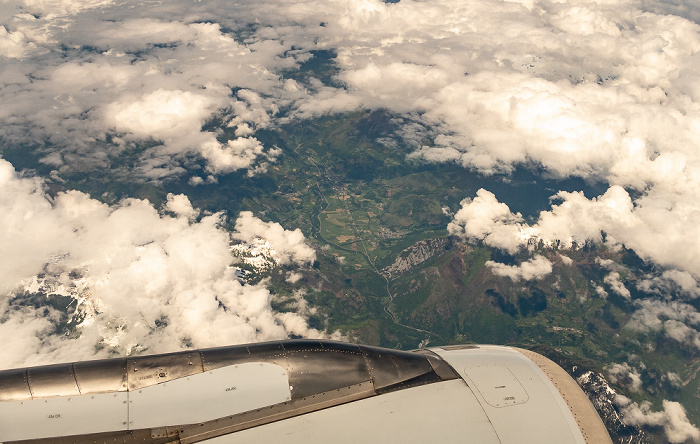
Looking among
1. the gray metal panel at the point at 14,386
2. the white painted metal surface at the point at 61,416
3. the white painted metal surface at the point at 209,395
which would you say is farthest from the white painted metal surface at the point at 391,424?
the gray metal panel at the point at 14,386

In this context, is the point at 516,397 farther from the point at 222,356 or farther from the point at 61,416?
the point at 61,416

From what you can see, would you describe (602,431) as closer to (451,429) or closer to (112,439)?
(451,429)

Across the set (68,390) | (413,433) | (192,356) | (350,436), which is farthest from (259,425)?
(68,390)

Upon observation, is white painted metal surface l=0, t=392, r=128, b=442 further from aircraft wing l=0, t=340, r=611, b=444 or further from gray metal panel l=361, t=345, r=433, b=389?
gray metal panel l=361, t=345, r=433, b=389

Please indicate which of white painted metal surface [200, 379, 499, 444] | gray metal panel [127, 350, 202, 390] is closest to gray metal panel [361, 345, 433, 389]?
white painted metal surface [200, 379, 499, 444]

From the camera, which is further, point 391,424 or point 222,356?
point 222,356

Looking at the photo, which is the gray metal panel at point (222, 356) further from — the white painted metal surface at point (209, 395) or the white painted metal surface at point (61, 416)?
the white painted metal surface at point (61, 416)

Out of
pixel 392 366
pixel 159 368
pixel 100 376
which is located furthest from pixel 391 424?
pixel 100 376
